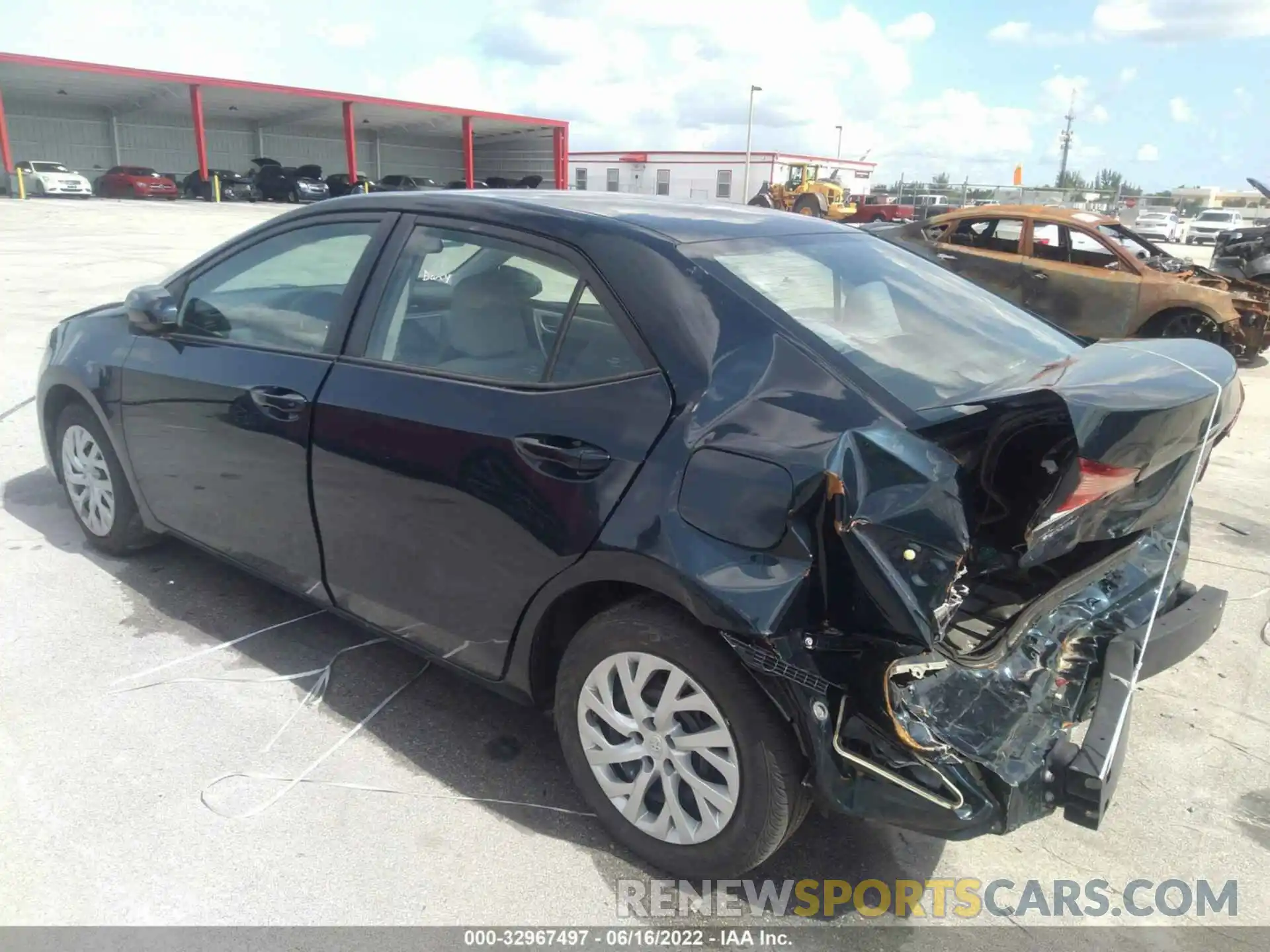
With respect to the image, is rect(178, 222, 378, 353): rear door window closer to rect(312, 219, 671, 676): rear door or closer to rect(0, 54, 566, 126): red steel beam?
rect(312, 219, 671, 676): rear door

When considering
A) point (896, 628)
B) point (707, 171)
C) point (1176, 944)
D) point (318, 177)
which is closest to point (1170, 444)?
point (896, 628)

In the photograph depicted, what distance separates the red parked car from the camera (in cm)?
3653

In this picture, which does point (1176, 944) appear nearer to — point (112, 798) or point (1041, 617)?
point (1041, 617)

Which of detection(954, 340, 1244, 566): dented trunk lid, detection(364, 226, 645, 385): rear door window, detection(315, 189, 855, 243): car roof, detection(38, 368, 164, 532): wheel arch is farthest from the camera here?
detection(38, 368, 164, 532): wheel arch

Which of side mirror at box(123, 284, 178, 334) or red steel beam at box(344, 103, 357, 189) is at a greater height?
red steel beam at box(344, 103, 357, 189)

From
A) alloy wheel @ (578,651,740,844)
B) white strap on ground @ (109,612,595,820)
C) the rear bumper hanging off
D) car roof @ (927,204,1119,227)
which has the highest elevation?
car roof @ (927,204,1119,227)

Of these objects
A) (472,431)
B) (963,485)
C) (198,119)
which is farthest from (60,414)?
(198,119)

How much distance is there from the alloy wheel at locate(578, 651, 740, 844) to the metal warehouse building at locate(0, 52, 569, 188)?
3934 centimetres

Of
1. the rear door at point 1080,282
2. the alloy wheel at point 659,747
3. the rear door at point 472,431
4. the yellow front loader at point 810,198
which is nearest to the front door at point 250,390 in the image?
the rear door at point 472,431

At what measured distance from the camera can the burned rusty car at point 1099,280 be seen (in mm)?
9773

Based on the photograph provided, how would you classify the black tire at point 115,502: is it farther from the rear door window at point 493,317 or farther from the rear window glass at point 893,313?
the rear window glass at point 893,313

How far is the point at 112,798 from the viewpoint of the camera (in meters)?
2.71

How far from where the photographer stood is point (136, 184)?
1433 inches

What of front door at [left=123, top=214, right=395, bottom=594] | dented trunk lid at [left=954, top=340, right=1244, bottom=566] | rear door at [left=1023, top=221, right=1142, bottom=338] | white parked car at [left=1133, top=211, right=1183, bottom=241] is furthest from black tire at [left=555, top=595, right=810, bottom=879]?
white parked car at [left=1133, top=211, right=1183, bottom=241]
